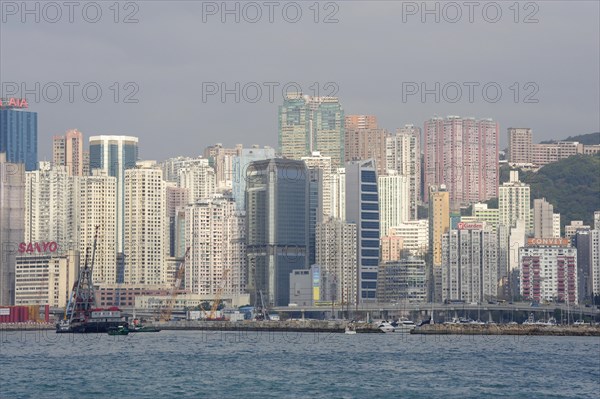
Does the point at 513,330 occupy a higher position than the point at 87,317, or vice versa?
the point at 87,317

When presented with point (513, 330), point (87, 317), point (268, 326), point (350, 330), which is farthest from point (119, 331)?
point (513, 330)

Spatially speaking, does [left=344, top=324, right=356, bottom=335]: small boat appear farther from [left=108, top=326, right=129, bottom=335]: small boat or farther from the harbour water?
the harbour water

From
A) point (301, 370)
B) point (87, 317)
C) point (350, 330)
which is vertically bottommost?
point (350, 330)

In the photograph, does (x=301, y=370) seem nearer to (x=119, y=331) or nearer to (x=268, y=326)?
(x=119, y=331)

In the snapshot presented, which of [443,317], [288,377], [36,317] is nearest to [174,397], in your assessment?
[288,377]

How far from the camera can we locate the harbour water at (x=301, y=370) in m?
62.7

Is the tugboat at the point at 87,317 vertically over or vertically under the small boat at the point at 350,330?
over

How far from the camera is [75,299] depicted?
154 m

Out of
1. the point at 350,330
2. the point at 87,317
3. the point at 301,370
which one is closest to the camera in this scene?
the point at 301,370

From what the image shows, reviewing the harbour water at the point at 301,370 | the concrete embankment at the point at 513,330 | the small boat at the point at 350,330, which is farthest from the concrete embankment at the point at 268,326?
the harbour water at the point at 301,370

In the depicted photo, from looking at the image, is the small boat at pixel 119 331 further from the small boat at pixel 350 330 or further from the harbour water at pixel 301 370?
the harbour water at pixel 301 370

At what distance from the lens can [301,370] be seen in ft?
247

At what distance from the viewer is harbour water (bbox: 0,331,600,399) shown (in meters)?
62.7

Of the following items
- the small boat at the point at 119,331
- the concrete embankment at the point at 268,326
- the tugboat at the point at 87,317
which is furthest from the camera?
the concrete embankment at the point at 268,326
